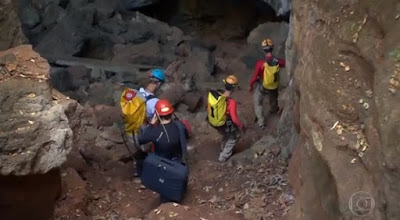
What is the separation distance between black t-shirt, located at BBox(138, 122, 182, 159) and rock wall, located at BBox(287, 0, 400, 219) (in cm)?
405

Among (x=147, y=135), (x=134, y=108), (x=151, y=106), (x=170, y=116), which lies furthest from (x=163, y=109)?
(x=134, y=108)

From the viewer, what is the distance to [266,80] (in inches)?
457

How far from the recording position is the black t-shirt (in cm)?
859

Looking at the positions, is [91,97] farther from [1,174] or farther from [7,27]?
[1,174]

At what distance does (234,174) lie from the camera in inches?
388

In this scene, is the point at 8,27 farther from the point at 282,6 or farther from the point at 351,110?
the point at 282,6

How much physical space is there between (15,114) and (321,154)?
9.81ft

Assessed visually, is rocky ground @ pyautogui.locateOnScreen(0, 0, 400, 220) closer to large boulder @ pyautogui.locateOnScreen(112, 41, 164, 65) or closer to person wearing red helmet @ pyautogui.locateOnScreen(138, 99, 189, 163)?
large boulder @ pyautogui.locateOnScreen(112, 41, 164, 65)

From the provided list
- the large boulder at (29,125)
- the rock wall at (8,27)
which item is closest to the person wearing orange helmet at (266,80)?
the rock wall at (8,27)

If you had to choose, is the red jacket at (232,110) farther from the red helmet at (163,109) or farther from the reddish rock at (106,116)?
the reddish rock at (106,116)

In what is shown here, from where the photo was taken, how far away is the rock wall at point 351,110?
3459 mm

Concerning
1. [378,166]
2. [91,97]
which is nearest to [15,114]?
[378,166]

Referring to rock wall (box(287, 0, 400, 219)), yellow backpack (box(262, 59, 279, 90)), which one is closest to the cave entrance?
yellow backpack (box(262, 59, 279, 90))

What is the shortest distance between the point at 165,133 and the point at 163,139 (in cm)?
9
